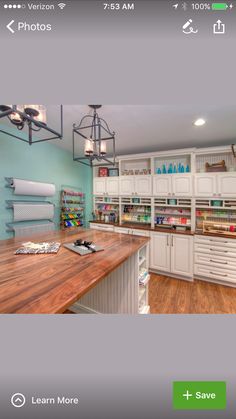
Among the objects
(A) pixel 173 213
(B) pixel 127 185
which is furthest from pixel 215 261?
(B) pixel 127 185

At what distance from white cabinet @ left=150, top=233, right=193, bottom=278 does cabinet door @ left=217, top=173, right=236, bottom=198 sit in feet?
3.03

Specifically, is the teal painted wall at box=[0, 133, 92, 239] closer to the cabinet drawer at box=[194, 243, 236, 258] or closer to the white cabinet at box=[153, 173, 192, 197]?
the white cabinet at box=[153, 173, 192, 197]

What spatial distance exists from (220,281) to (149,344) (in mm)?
2974

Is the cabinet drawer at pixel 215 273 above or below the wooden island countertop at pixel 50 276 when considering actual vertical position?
below

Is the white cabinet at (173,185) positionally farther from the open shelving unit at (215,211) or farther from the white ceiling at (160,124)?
the white ceiling at (160,124)

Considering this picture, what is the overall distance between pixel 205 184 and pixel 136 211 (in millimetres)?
1554

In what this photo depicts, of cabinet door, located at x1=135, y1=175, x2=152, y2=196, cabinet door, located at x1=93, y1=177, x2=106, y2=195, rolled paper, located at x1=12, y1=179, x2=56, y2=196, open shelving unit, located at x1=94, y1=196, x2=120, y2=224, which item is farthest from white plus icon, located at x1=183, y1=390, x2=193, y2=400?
cabinet door, located at x1=93, y1=177, x2=106, y2=195

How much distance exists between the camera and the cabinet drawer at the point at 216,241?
2.60m

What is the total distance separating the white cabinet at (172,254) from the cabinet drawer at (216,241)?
0.15 metres

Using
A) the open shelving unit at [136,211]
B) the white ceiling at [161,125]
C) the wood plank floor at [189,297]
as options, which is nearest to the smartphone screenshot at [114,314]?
the white ceiling at [161,125]

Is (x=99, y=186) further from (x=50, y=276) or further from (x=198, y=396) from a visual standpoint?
(x=198, y=396)

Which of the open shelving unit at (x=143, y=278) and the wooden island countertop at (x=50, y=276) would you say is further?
the open shelving unit at (x=143, y=278)

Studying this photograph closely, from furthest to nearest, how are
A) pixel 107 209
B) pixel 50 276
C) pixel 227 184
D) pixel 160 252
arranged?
pixel 107 209 → pixel 160 252 → pixel 227 184 → pixel 50 276

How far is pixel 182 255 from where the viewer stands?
2.91 m
